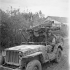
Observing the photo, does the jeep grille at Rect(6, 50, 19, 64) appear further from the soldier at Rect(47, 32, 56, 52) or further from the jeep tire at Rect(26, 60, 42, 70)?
the soldier at Rect(47, 32, 56, 52)

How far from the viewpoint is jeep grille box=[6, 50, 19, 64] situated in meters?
5.21

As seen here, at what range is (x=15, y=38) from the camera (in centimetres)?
1127

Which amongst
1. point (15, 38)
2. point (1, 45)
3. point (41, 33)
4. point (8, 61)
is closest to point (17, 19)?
point (15, 38)

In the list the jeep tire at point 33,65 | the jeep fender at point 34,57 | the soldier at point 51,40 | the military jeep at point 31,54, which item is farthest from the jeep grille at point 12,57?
the soldier at point 51,40

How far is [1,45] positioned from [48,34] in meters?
5.12

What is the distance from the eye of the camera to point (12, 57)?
5.33 m

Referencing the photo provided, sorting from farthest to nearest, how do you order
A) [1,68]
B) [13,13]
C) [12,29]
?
[13,13], [12,29], [1,68]

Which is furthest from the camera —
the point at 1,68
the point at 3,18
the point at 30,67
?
the point at 3,18

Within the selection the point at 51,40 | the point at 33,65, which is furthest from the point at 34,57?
the point at 51,40

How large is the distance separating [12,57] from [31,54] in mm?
779

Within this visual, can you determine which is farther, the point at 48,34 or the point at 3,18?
the point at 3,18

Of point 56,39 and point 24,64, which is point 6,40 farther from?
point 24,64

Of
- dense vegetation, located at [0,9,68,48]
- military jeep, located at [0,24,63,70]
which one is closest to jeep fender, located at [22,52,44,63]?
military jeep, located at [0,24,63,70]

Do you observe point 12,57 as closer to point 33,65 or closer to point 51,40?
point 33,65
